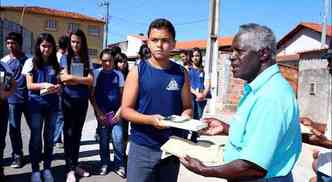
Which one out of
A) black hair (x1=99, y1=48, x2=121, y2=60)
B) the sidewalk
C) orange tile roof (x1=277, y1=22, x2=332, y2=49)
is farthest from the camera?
orange tile roof (x1=277, y1=22, x2=332, y2=49)

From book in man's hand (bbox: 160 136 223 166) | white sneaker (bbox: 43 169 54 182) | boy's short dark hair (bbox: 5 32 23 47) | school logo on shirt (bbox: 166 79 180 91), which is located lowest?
white sneaker (bbox: 43 169 54 182)

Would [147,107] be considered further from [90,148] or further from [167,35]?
[90,148]

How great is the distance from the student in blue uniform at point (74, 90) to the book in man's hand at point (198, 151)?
2745mm

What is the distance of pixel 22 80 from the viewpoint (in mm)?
5441

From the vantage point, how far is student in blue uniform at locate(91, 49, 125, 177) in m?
5.46

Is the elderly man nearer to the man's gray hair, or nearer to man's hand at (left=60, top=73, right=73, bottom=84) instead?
the man's gray hair

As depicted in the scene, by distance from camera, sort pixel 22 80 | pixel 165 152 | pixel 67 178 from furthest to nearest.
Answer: pixel 22 80 < pixel 67 178 < pixel 165 152

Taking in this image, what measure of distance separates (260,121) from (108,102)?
3.88 m

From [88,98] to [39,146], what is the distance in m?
0.87

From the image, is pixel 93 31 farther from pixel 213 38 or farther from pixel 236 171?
pixel 236 171

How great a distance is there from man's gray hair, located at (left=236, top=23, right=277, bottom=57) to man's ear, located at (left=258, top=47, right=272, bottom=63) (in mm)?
13

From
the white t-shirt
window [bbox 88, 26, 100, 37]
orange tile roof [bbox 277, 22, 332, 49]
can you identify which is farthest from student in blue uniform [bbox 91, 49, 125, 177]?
window [bbox 88, 26, 100, 37]

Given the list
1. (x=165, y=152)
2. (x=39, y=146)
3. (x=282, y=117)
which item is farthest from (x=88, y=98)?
(x=282, y=117)

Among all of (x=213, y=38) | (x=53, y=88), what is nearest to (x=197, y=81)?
(x=53, y=88)
